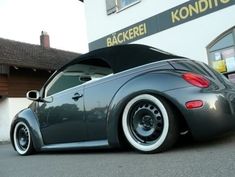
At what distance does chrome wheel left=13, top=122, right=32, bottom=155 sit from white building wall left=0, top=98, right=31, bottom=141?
15059mm

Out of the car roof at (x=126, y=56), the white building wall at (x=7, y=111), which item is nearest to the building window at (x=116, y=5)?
the car roof at (x=126, y=56)

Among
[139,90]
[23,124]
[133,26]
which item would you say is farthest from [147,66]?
[133,26]

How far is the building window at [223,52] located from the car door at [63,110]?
6.31m

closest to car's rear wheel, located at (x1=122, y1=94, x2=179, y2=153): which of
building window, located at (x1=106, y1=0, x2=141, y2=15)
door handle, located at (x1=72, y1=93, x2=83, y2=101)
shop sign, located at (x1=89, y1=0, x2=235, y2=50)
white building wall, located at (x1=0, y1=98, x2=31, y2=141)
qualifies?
door handle, located at (x1=72, y1=93, x2=83, y2=101)

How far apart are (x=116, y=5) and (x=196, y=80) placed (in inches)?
424

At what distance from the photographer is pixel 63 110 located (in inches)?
220

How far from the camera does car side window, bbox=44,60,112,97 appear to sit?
211 inches

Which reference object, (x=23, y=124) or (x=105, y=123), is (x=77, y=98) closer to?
(x=105, y=123)

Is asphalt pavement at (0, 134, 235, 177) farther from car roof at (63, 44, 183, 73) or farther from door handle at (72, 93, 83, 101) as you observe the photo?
car roof at (63, 44, 183, 73)

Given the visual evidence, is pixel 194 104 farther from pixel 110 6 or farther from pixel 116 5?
pixel 110 6

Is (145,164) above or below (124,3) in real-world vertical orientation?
below

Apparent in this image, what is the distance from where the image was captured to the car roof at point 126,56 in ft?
16.3

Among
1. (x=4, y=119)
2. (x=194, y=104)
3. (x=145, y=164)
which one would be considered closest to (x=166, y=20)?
(x=194, y=104)

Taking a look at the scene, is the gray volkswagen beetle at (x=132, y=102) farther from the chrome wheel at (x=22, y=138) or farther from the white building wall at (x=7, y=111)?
the white building wall at (x=7, y=111)
